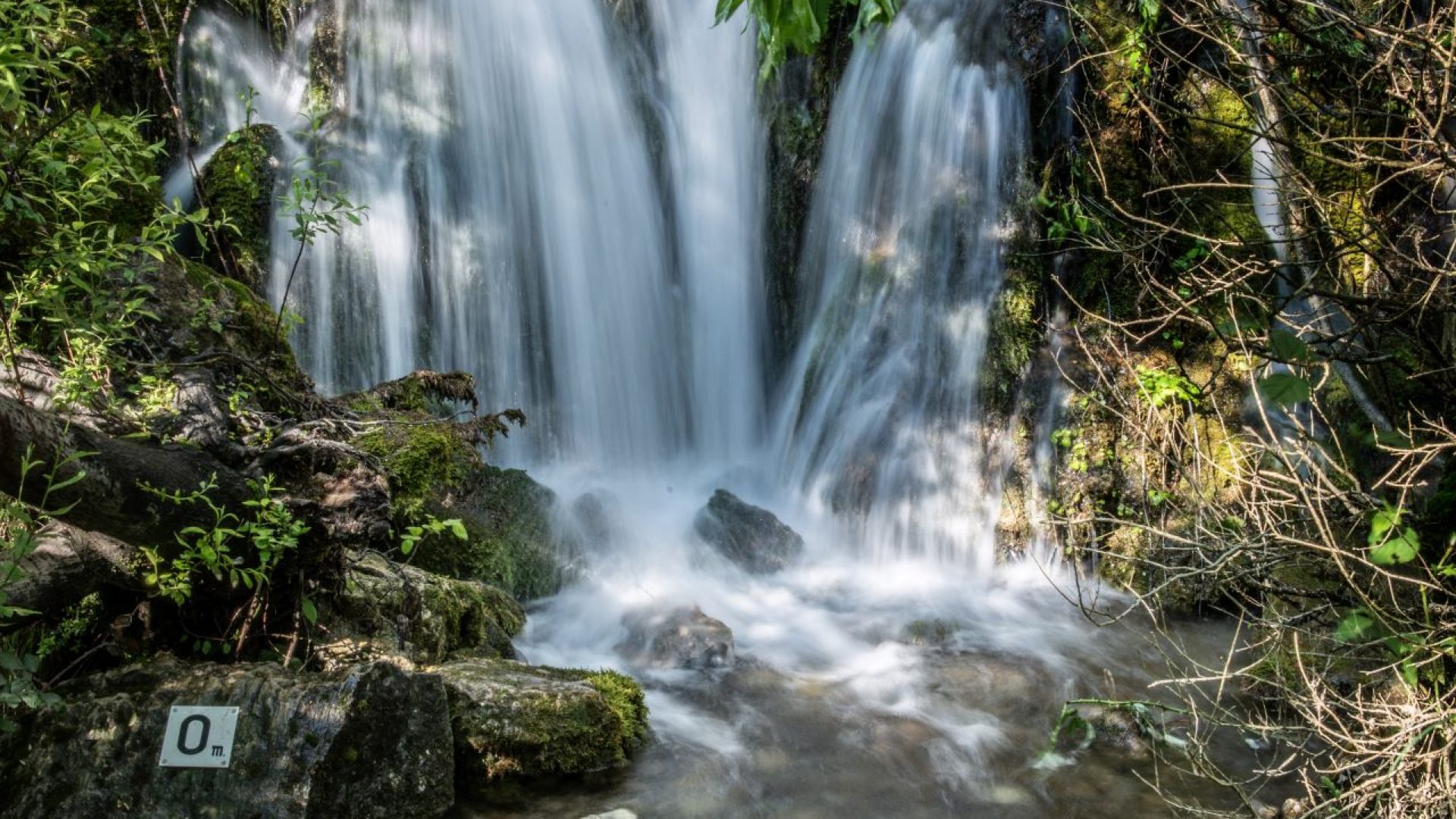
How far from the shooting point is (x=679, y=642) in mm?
5672

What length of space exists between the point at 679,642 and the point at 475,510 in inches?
74.9

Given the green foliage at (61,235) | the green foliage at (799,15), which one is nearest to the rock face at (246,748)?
the green foliage at (61,235)

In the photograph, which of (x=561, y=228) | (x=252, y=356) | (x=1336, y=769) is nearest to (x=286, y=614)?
(x=252, y=356)

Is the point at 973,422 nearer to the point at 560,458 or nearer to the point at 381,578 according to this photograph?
the point at 560,458

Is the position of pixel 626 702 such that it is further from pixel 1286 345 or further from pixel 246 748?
pixel 1286 345

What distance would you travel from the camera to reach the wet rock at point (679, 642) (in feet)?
18.2

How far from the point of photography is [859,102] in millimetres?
9789

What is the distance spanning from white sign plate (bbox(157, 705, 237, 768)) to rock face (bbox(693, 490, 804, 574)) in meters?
5.01

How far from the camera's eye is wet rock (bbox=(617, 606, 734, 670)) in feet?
18.2

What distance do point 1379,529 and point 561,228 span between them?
340 inches

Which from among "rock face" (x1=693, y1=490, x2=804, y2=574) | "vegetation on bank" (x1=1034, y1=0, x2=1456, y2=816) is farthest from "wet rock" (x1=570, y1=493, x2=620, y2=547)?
"vegetation on bank" (x1=1034, y1=0, x2=1456, y2=816)

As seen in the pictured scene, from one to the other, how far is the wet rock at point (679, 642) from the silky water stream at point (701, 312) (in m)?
0.08

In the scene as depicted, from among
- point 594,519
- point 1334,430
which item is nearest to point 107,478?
point 1334,430

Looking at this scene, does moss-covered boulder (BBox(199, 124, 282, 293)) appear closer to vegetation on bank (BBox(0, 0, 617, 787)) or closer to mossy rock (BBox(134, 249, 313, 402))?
vegetation on bank (BBox(0, 0, 617, 787))
